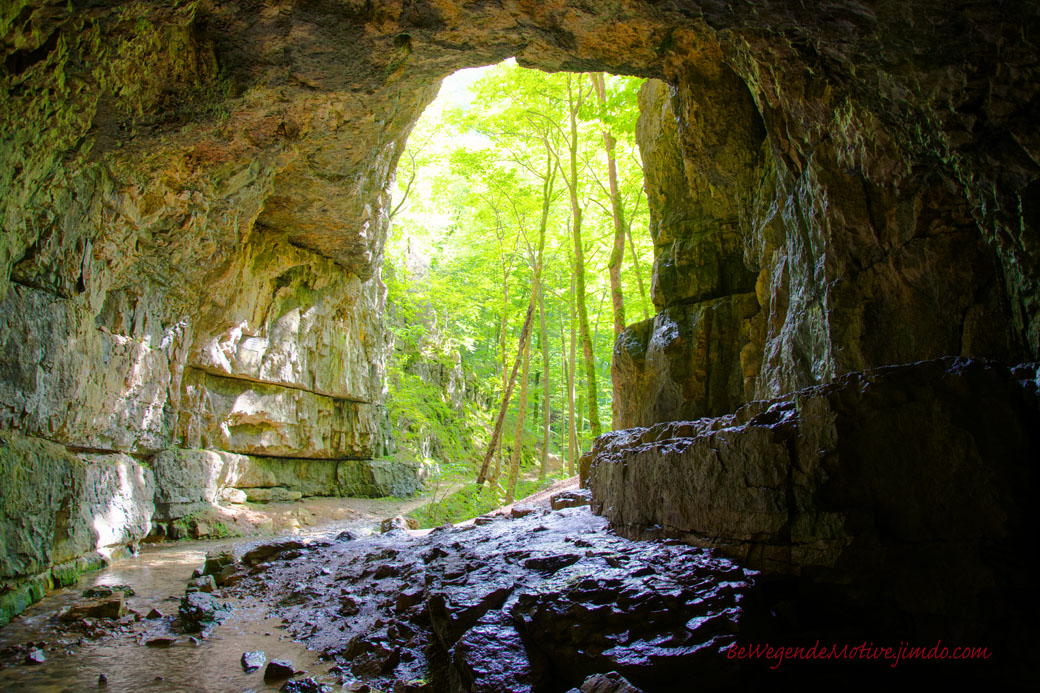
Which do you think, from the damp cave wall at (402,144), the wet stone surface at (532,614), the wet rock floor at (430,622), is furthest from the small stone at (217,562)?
the damp cave wall at (402,144)

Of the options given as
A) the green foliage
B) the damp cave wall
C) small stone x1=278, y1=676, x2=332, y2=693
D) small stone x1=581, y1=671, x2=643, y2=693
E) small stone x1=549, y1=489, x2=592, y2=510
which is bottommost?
the green foliage

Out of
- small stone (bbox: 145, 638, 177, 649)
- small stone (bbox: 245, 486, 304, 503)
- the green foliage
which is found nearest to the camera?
small stone (bbox: 145, 638, 177, 649)

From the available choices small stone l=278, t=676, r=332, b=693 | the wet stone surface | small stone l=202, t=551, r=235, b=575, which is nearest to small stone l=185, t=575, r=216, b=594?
small stone l=202, t=551, r=235, b=575

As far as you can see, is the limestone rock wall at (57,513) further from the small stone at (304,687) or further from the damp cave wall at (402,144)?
the small stone at (304,687)

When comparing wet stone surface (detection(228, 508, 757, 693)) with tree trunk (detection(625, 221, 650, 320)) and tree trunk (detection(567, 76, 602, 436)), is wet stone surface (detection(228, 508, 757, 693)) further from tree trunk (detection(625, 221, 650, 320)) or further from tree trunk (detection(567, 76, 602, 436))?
tree trunk (detection(625, 221, 650, 320))

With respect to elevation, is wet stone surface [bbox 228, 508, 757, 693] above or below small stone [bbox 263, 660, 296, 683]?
above

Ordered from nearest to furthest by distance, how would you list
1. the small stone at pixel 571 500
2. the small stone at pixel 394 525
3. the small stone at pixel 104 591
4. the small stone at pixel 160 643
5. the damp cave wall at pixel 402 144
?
the damp cave wall at pixel 402 144 < the small stone at pixel 160 643 < the small stone at pixel 104 591 < the small stone at pixel 571 500 < the small stone at pixel 394 525

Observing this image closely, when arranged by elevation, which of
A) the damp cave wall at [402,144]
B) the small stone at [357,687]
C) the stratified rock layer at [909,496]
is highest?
the damp cave wall at [402,144]

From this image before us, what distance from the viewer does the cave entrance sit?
12539 millimetres

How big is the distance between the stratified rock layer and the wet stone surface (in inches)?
17.8

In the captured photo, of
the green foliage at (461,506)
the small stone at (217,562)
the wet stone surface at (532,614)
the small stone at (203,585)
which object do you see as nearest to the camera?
the wet stone surface at (532,614)

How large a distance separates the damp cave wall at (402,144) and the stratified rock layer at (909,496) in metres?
0.79

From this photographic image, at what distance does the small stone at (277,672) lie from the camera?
3809 mm

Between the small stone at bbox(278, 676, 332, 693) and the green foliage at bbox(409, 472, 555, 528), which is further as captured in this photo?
the green foliage at bbox(409, 472, 555, 528)
